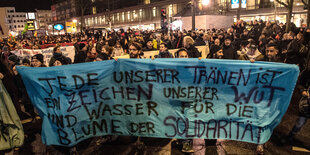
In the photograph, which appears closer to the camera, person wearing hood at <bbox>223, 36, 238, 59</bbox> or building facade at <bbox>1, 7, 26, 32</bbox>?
person wearing hood at <bbox>223, 36, 238, 59</bbox>

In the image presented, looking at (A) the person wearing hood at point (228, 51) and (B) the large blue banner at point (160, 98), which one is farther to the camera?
(A) the person wearing hood at point (228, 51)

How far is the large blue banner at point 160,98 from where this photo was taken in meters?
3.54

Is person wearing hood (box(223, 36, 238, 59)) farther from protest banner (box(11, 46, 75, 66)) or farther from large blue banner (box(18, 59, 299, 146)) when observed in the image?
protest banner (box(11, 46, 75, 66))

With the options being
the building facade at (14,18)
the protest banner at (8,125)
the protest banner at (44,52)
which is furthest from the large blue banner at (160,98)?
the building facade at (14,18)

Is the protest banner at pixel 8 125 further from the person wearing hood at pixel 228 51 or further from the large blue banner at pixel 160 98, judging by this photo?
the person wearing hood at pixel 228 51

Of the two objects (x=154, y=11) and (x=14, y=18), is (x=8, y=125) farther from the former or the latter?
(x=14, y=18)

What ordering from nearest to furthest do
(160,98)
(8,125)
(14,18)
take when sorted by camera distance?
(160,98) < (8,125) < (14,18)

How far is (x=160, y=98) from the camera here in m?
3.69

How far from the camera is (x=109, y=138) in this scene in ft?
14.9

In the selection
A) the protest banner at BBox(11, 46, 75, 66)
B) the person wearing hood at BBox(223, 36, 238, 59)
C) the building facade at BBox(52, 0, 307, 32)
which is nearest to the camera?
the person wearing hood at BBox(223, 36, 238, 59)

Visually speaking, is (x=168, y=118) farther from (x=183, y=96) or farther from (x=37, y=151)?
(x=37, y=151)

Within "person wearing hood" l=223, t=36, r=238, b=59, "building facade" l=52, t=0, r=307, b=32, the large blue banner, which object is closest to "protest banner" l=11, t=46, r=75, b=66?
the large blue banner

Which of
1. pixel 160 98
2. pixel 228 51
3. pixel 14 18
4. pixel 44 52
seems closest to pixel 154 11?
pixel 44 52

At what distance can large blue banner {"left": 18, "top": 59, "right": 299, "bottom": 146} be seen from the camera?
354cm
